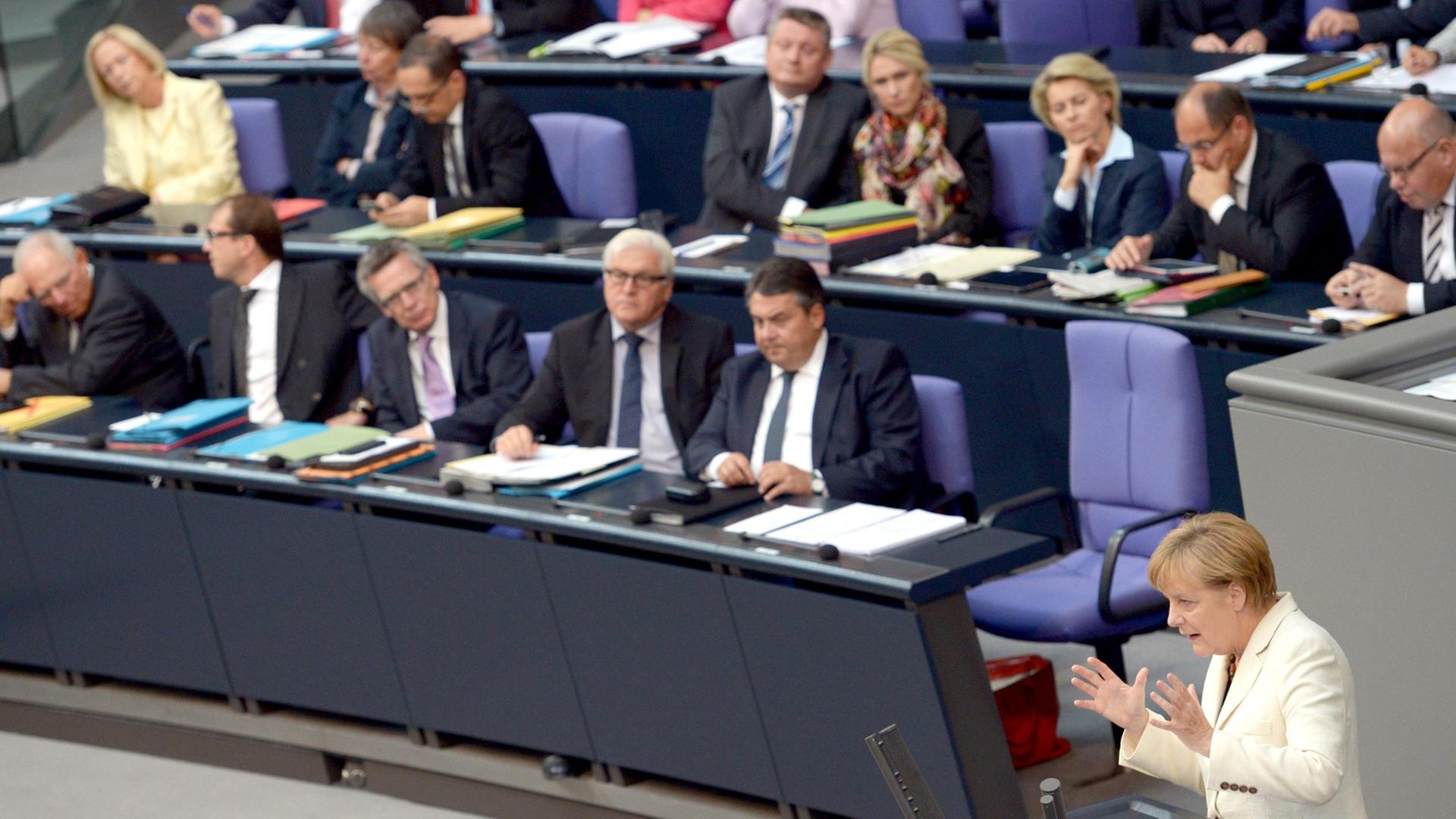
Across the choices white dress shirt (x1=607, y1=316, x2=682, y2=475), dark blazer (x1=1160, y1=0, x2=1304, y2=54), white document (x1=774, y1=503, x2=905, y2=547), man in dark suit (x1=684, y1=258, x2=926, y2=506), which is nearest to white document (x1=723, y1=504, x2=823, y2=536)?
white document (x1=774, y1=503, x2=905, y2=547)

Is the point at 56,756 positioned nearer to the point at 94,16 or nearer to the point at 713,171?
the point at 713,171

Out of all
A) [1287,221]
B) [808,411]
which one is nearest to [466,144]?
[808,411]

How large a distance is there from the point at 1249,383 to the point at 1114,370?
1698 millimetres

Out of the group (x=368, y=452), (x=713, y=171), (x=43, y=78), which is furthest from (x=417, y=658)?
(x=43, y=78)

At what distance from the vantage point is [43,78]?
9.31 metres

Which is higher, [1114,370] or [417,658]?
[1114,370]

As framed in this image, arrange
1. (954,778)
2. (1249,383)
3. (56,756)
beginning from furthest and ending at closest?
(56,756) → (954,778) → (1249,383)

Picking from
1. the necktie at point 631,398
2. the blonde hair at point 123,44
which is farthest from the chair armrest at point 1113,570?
the blonde hair at point 123,44

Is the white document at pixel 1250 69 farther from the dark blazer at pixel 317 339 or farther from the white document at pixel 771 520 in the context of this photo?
the dark blazer at pixel 317 339

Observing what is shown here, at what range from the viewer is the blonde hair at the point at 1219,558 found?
232 cm

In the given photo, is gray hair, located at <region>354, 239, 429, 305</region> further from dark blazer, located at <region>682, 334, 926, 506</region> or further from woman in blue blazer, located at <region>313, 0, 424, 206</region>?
woman in blue blazer, located at <region>313, 0, 424, 206</region>

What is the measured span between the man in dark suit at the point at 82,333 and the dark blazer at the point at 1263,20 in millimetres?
3496

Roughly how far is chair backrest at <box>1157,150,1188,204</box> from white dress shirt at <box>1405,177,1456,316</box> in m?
0.90

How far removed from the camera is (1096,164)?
541 cm
